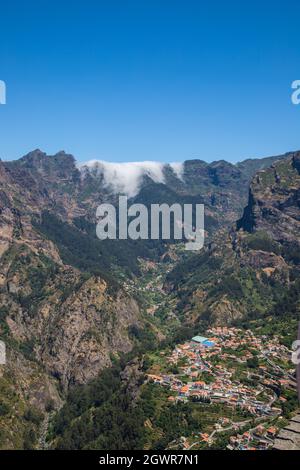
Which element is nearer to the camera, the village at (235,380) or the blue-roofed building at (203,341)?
the village at (235,380)

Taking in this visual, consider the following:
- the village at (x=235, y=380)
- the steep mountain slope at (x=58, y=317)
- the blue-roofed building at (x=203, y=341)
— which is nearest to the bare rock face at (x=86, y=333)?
the steep mountain slope at (x=58, y=317)

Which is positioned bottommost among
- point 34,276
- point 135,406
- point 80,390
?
point 80,390

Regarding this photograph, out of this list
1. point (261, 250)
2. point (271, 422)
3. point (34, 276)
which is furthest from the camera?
point (261, 250)

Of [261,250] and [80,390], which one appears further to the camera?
[261,250]

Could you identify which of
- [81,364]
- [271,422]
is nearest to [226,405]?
[271,422]

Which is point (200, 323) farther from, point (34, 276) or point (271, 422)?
point (271, 422)

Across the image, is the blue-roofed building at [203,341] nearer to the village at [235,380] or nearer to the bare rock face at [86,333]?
the village at [235,380]

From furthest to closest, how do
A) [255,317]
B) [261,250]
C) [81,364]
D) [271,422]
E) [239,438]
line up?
1. [261,250]
2. [255,317]
3. [81,364]
4. [271,422]
5. [239,438]

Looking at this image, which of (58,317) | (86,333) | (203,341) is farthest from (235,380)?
(58,317)
